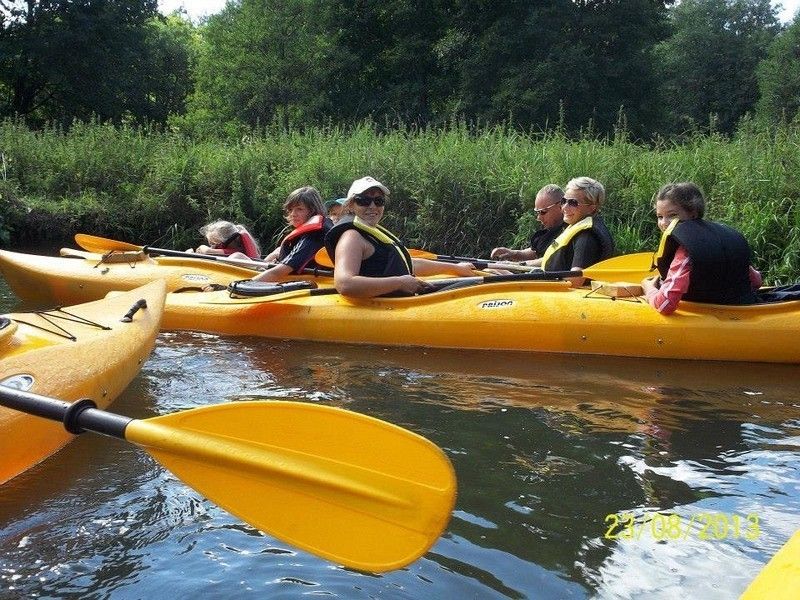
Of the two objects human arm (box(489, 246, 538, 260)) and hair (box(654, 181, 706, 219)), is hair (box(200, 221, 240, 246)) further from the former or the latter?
hair (box(654, 181, 706, 219))

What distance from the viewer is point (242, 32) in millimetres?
23781

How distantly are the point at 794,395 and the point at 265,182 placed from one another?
7048 mm

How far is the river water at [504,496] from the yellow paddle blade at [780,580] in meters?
0.70

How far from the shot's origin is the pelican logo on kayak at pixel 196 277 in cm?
640

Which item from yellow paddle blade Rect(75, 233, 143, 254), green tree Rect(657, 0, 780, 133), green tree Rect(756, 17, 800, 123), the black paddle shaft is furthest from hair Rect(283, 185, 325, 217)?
green tree Rect(657, 0, 780, 133)

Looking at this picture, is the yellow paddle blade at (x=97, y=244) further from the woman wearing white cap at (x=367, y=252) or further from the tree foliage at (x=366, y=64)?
the tree foliage at (x=366, y=64)

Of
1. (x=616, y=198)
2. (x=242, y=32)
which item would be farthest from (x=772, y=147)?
(x=242, y=32)

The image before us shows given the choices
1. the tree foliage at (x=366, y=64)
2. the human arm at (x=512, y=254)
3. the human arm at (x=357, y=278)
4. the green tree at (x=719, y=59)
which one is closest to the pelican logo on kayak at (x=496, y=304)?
the human arm at (x=357, y=278)

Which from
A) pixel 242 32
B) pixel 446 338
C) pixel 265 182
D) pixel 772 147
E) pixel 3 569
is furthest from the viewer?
pixel 242 32

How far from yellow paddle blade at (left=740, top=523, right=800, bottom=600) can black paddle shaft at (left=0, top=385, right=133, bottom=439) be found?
5.22 feet

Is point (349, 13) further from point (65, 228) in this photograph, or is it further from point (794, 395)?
point (794, 395)

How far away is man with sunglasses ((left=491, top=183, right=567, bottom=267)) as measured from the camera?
20.5 feet

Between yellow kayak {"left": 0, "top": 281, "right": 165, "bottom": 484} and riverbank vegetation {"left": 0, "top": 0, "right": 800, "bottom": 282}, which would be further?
riverbank vegetation {"left": 0, "top": 0, "right": 800, "bottom": 282}

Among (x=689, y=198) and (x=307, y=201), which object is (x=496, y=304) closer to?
(x=689, y=198)
